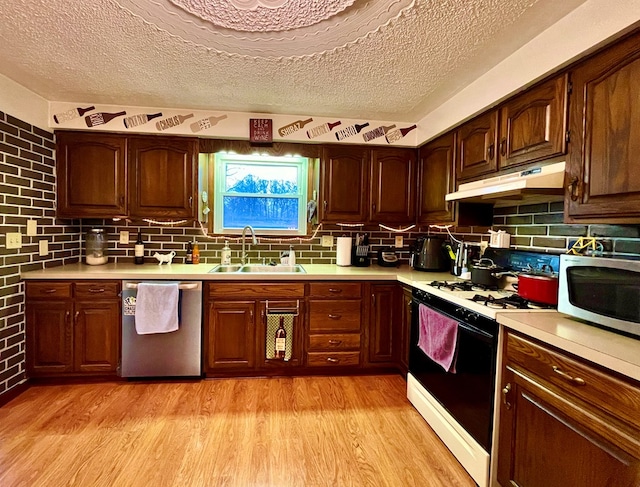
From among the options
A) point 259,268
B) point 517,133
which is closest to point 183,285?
point 259,268

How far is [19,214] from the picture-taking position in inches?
93.2

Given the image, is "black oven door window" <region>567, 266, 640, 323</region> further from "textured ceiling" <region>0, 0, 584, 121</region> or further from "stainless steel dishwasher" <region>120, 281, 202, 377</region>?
"stainless steel dishwasher" <region>120, 281, 202, 377</region>

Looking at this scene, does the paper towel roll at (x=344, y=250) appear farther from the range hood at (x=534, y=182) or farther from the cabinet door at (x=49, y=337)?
the cabinet door at (x=49, y=337)

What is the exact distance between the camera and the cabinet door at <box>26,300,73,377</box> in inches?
96.9

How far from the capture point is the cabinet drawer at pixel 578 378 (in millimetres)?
975

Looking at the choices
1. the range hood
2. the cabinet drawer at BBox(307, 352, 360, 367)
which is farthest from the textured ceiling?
the cabinet drawer at BBox(307, 352, 360, 367)

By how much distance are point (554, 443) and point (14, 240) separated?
329 cm

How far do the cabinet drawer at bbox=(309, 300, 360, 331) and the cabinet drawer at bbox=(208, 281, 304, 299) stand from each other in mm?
177

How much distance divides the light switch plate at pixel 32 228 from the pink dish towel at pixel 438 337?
2.91 m

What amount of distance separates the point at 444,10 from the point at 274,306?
2.14 metres

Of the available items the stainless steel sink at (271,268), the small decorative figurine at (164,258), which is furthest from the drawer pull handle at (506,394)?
the small decorative figurine at (164,258)

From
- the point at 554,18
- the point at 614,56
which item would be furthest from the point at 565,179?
the point at 554,18

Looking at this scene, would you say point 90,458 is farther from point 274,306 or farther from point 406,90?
point 406,90

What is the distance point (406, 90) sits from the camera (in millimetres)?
2334
